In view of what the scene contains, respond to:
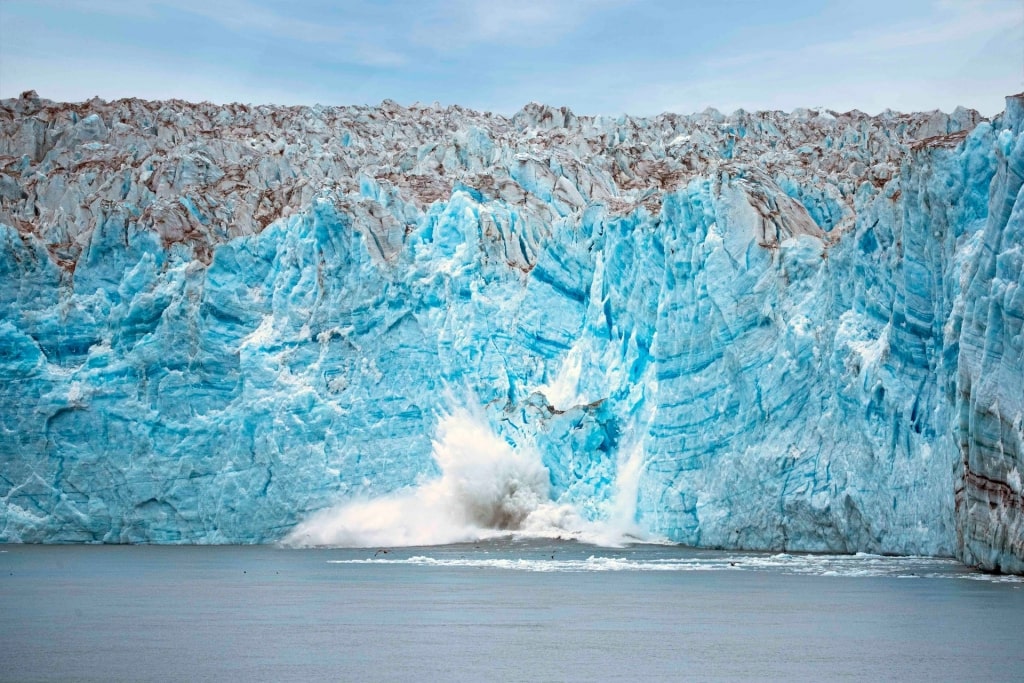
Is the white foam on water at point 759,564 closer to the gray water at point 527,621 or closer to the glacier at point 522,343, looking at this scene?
the gray water at point 527,621

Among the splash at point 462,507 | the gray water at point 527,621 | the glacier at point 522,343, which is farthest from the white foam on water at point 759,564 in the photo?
the splash at point 462,507

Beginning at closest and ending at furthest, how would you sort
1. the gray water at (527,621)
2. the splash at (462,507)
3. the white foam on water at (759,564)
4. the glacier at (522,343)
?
the gray water at (527,621)
the white foam on water at (759,564)
the glacier at (522,343)
the splash at (462,507)

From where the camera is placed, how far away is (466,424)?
3925 cm

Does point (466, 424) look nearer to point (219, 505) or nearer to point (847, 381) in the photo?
point (219, 505)

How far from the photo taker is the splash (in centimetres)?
3856

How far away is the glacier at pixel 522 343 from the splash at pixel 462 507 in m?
0.11

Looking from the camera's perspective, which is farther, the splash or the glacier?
the splash

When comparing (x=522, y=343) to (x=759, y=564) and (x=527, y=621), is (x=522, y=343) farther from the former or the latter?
(x=527, y=621)

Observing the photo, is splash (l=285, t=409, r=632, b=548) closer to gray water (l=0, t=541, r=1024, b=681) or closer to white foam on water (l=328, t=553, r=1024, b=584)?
white foam on water (l=328, t=553, r=1024, b=584)

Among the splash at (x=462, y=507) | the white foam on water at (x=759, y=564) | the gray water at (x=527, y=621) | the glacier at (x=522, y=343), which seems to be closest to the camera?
the gray water at (x=527, y=621)

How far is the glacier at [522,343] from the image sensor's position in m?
28.0

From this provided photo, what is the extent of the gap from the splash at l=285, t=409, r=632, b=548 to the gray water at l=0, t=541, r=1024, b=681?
5.35 meters

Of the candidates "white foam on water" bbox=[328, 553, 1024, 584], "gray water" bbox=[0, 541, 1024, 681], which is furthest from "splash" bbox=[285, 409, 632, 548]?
"gray water" bbox=[0, 541, 1024, 681]

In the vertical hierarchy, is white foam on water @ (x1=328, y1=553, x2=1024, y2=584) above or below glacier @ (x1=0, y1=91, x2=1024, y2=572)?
below
